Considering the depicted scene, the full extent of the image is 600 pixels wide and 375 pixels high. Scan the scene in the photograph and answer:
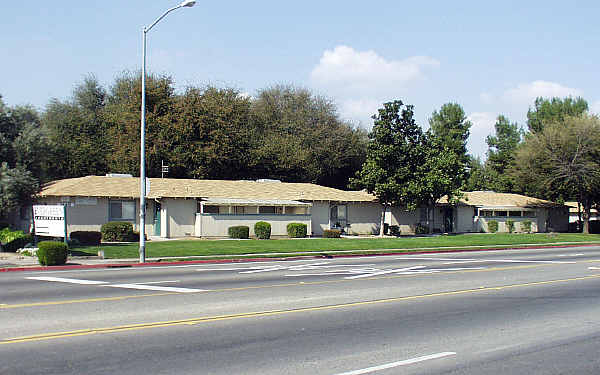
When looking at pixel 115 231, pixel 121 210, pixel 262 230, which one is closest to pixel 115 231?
pixel 115 231

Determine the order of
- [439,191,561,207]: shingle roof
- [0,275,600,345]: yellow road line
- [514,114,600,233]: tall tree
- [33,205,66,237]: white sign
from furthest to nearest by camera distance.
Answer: [439,191,561,207]: shingle roof, [514,114,600,233]: tall tree, [33,205,66,237]: white sign, [0,275,600,345]: yellow road line

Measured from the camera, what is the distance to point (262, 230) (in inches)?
1521

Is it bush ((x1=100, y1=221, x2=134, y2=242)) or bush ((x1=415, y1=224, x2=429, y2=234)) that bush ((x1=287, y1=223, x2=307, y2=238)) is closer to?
bush ((x1=100, y1=221, x2=134, y2=242))

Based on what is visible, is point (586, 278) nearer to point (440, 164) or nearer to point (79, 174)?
point (440, 164)

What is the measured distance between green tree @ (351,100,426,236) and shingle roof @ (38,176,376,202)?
261 cm

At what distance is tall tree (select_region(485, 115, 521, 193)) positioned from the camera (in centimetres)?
8141

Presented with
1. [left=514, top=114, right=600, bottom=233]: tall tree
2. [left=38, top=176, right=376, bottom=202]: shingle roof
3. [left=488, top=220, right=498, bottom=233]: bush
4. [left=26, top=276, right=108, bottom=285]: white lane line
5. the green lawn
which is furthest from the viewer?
[left=488, top=220, right=498, bottom=233]: bush

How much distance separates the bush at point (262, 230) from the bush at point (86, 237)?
34.5ft

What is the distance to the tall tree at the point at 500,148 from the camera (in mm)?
81412

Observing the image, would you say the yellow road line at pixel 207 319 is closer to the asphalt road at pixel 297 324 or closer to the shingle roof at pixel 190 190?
the asphalt road at pixel 297 324

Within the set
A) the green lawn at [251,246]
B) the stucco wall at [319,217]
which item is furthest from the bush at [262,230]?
the stucco wall at [319,217]

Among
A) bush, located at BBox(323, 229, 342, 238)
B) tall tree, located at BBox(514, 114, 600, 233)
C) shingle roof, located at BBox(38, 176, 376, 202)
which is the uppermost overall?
tall tree, located at BBox(514, 114, 600, 233)

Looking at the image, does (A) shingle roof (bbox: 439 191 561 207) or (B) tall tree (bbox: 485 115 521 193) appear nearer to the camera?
(A) shingle roof (bbox: 439 191 561 207)

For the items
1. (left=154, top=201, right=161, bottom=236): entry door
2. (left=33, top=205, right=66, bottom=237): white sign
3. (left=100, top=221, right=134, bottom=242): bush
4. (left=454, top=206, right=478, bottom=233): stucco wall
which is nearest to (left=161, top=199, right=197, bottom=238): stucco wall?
(left=154, top=201, right=161, bottom=236): entry door
